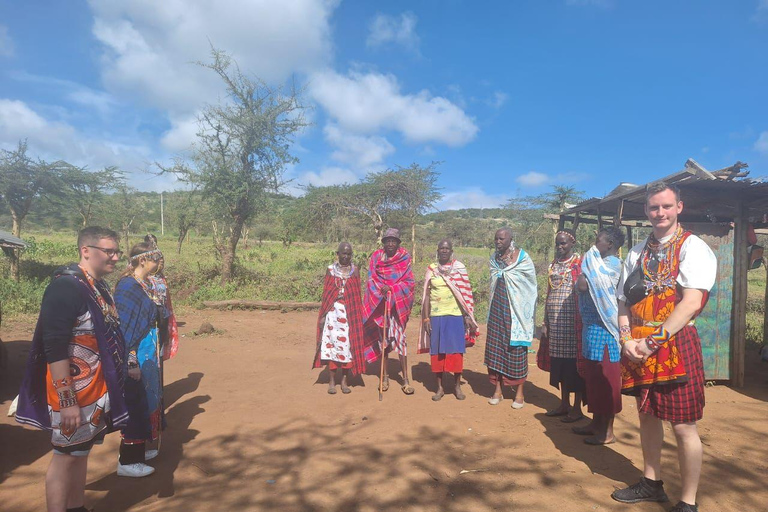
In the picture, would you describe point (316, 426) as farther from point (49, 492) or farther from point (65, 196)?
point (65, 196)

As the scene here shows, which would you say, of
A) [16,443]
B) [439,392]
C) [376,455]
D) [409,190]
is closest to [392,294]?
[439,392]

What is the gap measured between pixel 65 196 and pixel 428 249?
49.8 feet

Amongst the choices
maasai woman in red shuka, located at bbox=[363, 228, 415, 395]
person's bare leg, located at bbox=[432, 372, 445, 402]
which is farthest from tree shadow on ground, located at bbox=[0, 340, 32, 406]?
person's bare leg, located at bbox=[432, 372, 445, 402]

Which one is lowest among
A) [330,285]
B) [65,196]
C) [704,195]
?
[330,285]

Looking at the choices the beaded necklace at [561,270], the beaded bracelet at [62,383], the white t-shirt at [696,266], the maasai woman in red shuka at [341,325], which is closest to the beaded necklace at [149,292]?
the beaded bracelet at [62,383]

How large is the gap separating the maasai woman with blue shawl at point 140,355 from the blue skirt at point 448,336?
A: 9.45ft

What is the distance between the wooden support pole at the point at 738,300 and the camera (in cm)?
553

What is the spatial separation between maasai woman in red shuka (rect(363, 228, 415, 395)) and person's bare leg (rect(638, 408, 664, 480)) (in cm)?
289

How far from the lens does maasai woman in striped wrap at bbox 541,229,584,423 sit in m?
4.32

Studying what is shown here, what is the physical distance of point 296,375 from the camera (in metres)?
6.06

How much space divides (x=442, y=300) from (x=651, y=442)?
8.70 ft

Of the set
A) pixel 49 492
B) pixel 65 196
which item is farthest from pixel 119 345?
pixel 65 196

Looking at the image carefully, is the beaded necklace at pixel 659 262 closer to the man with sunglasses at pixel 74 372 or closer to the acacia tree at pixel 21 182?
the man with sunglasses at pixel 74 372

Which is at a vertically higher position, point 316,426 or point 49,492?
point 49,492
